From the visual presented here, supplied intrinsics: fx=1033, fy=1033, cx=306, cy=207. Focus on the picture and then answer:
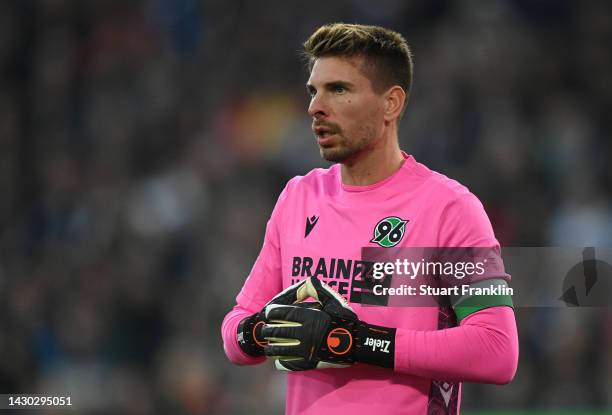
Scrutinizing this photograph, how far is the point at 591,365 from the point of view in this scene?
7523 millimetres

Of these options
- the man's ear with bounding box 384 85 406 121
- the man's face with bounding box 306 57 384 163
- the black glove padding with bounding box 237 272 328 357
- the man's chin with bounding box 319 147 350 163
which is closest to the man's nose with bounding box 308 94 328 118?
the man's face with bounding box 306 57 384 163

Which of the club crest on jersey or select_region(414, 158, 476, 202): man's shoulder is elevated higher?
select_region(414, 158, 476, 202): man's shoulder

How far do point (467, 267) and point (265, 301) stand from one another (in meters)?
0.72

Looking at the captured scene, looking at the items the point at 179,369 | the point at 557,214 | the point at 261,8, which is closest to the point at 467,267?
the point at 179,369

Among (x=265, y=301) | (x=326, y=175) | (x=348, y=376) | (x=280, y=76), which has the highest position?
(x=280, y=76)

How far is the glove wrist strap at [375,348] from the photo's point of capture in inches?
112

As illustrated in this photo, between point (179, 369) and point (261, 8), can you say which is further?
point (261, 8)

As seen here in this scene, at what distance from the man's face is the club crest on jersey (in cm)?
25

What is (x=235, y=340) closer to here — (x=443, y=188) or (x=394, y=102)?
(x=443, y=188)

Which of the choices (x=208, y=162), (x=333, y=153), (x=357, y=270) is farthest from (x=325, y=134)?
(x=208, y=162)

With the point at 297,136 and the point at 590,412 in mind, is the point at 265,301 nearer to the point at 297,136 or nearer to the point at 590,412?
the point at 590,412

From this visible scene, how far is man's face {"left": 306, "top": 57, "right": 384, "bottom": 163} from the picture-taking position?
312 centimetres

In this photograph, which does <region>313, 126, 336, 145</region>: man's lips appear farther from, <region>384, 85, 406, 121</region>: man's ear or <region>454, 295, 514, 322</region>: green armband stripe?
<region>454, 295, 514, 322</region>: green armband stripe

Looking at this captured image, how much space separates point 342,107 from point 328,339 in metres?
0.72
